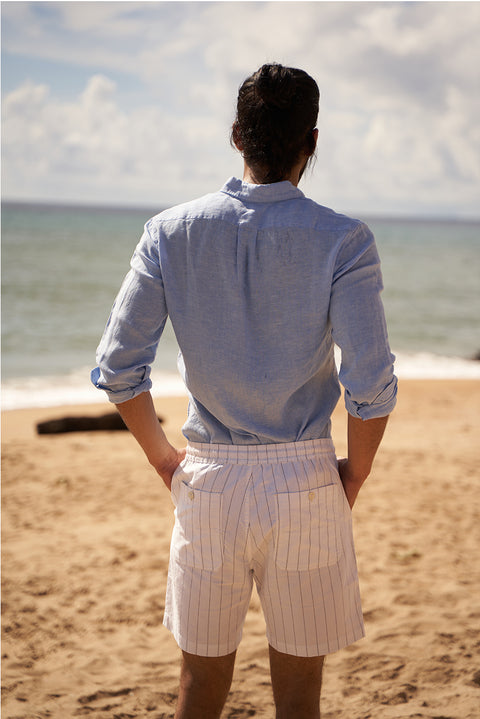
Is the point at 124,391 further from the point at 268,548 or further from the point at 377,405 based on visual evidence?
the point at 377,405

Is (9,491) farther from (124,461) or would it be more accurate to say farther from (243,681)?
(243,681)

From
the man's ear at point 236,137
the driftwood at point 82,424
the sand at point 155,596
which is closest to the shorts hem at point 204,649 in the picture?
the man's ear at point 236,137

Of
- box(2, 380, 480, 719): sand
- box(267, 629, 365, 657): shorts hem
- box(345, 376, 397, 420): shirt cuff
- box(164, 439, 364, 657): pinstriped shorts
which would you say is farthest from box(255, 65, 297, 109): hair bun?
box(2, 380, 480, 719): sand

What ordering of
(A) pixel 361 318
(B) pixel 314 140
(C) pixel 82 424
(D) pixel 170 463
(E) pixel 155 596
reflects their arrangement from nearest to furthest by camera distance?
(A) pixel 361 318 → (B) pixel 314 140 → (D) pixel 170 463 → (E) pixel 155 596 → (C) pixel 82 424

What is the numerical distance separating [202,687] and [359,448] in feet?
2.42

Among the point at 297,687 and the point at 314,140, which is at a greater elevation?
the point at 314,140

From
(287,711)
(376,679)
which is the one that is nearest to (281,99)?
(287,711)

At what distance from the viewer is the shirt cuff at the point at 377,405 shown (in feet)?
5.34

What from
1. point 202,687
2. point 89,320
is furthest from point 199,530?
point 89,320

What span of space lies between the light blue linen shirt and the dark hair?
0.22ft

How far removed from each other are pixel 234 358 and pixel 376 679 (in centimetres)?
220

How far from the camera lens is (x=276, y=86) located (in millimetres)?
1555

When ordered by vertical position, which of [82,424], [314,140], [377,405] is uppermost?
[314,140]

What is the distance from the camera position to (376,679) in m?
3.12
